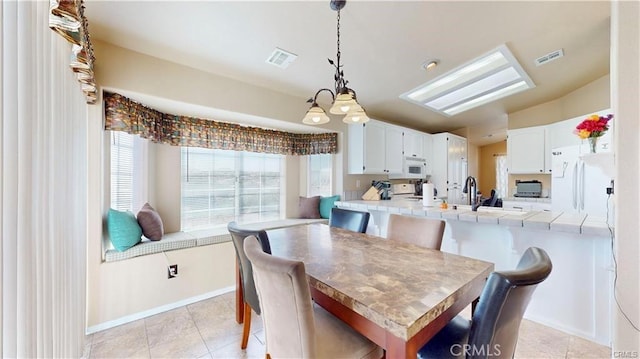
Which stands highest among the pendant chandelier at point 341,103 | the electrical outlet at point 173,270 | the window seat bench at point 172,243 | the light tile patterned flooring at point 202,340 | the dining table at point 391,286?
the pendant chandelier at point 341,103

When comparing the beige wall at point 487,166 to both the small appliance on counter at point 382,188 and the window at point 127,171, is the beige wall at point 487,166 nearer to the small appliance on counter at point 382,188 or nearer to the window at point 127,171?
the small appliance on counter at point 382,188

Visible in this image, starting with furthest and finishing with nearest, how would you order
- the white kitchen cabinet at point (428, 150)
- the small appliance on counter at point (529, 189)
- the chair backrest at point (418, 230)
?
the white kitchen cabinet at point (428, 150) → the small appliance on counter at point (529, 189) → the chair backrest at point (418, 230)

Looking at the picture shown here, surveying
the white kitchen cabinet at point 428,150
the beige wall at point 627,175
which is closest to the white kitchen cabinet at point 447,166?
the white kitchen cabinet at point 428,150

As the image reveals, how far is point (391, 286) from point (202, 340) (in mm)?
1725

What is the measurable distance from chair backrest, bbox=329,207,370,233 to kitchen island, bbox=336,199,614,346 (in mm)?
766

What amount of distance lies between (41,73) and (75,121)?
0.60 m

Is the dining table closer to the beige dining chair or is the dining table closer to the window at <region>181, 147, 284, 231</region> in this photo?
the beige dining chair

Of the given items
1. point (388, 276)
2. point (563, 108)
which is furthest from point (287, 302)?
point (563, 108)

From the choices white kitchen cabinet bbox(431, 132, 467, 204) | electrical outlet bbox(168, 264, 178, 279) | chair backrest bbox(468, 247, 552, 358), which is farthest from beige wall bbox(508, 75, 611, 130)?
electrical outlet bbox(168, 264, 178, 279)

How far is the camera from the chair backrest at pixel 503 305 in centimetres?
78

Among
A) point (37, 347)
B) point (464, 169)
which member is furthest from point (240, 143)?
point (464, 169)

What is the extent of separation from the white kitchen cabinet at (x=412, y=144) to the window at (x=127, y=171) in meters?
3.93

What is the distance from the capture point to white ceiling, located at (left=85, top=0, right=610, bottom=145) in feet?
5.59

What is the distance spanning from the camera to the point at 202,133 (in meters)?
2.94
